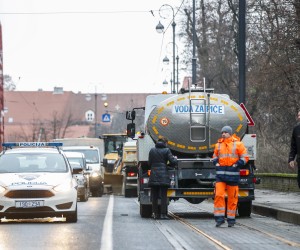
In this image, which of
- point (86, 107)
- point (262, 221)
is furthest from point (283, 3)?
point (86, 107)

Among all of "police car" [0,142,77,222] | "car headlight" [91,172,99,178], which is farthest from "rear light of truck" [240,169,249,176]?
"car headlight" [91,172,99,178]

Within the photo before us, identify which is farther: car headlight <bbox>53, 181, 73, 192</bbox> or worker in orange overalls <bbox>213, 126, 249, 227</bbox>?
car headlight <bbox>53, 181, 73, 192</bbox>

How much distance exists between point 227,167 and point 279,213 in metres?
3.59

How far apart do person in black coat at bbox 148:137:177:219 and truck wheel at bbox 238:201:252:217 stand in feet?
6.93

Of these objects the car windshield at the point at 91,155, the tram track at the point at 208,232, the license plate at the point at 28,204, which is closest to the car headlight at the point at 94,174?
the car windshield at the point at 91,155

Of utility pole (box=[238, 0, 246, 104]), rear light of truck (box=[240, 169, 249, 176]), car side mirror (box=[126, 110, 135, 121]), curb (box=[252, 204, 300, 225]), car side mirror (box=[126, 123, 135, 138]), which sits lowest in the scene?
curb (box=[252, 204, 300, 225])

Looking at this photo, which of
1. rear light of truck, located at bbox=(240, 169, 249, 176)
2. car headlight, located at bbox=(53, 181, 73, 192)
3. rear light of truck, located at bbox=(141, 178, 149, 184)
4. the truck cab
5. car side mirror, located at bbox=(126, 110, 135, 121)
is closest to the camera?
car headlight, located at bbox=(53, 181, 73, 192)

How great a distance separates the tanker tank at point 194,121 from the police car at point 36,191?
247cm

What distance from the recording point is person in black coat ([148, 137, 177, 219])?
21.3 m

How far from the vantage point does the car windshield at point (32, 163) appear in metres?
20.8

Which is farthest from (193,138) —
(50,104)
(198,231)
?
(50,104)

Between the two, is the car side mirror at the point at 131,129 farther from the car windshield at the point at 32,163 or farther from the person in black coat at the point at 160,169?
the car windshield at the point at 32,163

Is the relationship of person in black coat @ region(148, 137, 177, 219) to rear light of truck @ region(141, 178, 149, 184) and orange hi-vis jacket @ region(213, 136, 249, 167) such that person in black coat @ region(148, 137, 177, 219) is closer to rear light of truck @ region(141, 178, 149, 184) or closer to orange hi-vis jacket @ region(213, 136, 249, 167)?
rear light of truck @ region(141, 178, 149, 184)

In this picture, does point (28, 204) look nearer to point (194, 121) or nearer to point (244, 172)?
point (194, 121)
